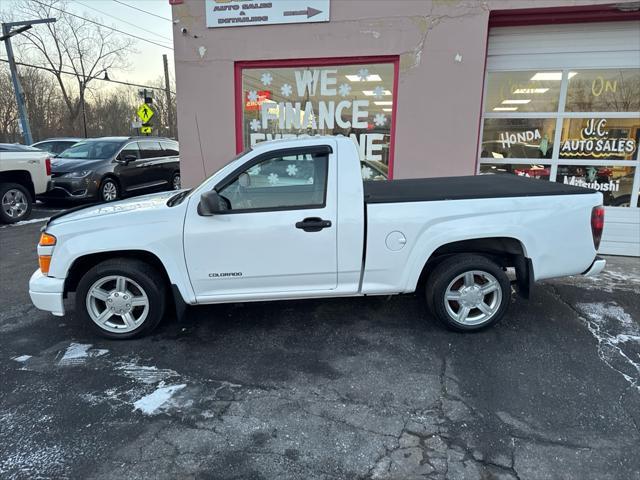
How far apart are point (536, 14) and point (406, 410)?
239 inches

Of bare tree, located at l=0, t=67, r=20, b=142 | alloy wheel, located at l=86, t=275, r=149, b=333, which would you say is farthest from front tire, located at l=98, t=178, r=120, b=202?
bare tree, located at l=0, t=67, r=20, b=142

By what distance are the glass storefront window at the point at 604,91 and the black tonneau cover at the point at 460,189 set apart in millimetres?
3067

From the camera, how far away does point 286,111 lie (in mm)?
7562

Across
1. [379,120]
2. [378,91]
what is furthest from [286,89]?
[379,120]

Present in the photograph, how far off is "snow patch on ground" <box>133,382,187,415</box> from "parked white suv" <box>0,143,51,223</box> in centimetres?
769

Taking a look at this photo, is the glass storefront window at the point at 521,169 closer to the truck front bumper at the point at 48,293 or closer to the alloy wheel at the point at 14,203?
the truck front bumper at the point at 48,293

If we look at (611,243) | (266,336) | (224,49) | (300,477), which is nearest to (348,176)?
(266,336)

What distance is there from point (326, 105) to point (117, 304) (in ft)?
15.9

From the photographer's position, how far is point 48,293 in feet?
12.4

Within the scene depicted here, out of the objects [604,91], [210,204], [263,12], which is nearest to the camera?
[210,204]

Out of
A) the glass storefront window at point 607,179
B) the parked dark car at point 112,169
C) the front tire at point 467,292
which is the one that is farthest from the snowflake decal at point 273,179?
the parked dark car at point 112,169

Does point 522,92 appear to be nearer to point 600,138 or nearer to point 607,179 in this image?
point 600,138

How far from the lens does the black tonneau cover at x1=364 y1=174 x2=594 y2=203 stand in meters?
3.83

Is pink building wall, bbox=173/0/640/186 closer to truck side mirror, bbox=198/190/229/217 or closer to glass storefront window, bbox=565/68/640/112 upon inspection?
glass storefront window, bbox=565/68/640/112
